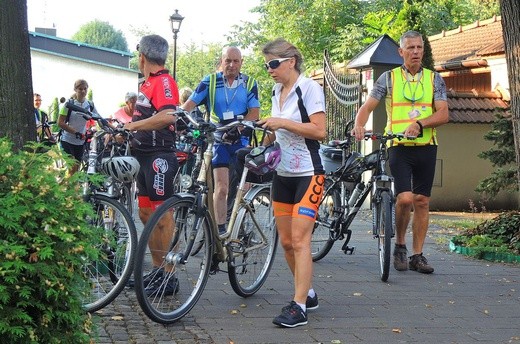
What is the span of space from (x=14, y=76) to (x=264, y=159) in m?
1.88

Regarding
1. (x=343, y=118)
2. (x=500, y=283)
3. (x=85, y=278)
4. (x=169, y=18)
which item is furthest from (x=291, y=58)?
(x=169, y=18)

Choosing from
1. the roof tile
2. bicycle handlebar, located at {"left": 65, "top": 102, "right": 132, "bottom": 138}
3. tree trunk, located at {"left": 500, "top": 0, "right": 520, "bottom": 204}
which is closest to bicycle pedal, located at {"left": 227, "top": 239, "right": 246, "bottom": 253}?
bicycle handlebar, located at {"left": 65, "top": 102, "right": 132, "bottom": 138}

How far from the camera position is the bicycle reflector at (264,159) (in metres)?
6.51

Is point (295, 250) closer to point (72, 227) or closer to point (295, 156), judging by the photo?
point (295, 156)

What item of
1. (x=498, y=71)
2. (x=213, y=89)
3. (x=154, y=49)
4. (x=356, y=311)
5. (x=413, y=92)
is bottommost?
(x=356, y=311)

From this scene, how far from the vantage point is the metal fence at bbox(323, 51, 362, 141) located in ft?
54.8

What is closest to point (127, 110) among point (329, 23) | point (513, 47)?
point (513, 47)

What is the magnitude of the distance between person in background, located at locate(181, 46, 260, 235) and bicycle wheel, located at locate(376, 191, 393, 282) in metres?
1.39

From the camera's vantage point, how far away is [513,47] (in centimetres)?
1006

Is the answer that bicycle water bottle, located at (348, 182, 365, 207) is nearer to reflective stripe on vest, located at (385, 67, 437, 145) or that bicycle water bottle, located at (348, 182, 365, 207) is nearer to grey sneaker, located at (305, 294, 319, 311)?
reflective stripe on vest, located at (385, 67, 437, 145)

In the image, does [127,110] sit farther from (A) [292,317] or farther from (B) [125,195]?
(A) [292,317]

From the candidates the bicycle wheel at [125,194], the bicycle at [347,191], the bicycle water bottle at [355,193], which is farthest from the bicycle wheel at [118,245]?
the bicycle water bottle at [355,193]

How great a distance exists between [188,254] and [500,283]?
3.30m

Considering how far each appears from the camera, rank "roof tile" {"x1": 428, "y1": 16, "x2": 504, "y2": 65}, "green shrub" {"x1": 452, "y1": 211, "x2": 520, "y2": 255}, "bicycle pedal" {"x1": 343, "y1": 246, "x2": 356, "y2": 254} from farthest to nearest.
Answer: "roof tile" {"x1": 428, "y1": 16, "x2": 504, "y2": 65}
"green shrub" {"x1": 452, "y1": 211, "x2": 520, "y2": 255}
"bicycle pedal" {"x1": 343, "y1": 246, "x2": 356, "y2": 254}
